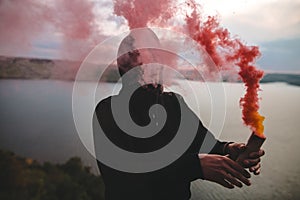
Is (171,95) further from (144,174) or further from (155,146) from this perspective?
(144,174)

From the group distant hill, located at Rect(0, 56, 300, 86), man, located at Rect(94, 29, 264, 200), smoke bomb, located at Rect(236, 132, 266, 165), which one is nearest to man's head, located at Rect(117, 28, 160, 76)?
man, located at Rect(94, 29, 264, 200)

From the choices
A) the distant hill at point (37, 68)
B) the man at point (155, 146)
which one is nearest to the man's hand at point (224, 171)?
the man at point (155, 146)

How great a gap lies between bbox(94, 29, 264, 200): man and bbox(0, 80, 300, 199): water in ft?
1.27

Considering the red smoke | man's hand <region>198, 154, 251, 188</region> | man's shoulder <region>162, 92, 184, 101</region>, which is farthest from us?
man's shoulder <region>162, 92, 184, 101</region>

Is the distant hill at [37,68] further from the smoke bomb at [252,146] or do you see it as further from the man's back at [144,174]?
the smoke bomb at [252,146]

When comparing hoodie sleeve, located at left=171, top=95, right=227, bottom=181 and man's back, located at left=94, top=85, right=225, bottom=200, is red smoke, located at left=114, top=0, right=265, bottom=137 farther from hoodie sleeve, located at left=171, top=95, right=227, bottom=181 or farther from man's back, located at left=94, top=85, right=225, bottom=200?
man's back, located at left=94, top=85, right=225, bottom=200

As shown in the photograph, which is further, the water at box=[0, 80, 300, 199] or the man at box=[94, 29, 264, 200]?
the water at box=[0, 80, 300, 199]

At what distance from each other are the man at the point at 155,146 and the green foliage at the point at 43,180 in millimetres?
1055

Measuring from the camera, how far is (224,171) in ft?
3.36

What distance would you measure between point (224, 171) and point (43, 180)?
1663 millimetres

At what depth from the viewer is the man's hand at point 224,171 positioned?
1.01 m

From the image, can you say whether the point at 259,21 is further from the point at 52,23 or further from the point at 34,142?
the point at 34,142

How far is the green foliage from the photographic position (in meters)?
1.89

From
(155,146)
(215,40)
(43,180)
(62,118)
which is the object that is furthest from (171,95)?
(43,180)
